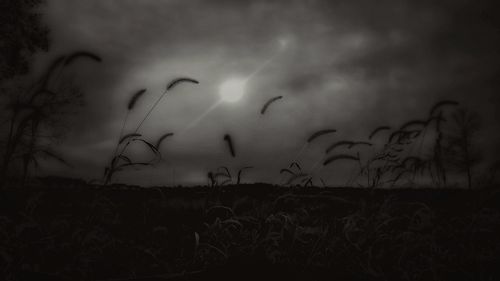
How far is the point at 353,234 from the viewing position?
3863mm

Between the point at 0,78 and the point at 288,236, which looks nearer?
the point at 288,236

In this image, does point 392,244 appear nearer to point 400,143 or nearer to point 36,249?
point 400,143

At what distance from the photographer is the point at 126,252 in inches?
151

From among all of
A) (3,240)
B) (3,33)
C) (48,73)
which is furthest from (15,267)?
(3,33)

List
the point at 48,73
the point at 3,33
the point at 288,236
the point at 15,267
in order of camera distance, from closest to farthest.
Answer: the point at 15,267, the point at 48,73, the point at 288,236, the point at 3,33

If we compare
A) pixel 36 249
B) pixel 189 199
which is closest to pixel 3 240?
pixel 36 249

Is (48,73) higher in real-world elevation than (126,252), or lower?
higher

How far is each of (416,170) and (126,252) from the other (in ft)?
10.00

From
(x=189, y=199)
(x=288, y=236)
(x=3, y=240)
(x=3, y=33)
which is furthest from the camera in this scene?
(x=3, y=33)

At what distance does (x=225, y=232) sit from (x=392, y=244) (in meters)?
1.49

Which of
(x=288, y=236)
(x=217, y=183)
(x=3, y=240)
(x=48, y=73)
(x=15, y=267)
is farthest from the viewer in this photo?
(x=217, y=183)

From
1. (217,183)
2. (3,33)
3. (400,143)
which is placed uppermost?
(3,33)

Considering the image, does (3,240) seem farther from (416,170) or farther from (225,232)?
(416,170)

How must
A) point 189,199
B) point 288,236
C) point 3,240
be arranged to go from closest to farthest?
point 3,240, point 288,236, point 189,199
